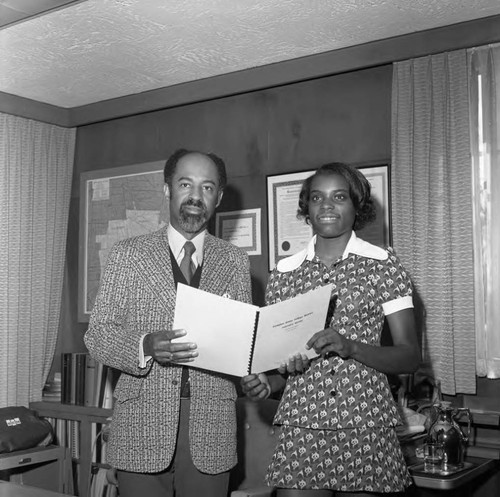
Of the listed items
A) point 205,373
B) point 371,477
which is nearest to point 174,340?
point 205,373

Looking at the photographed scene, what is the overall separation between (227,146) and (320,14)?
4.05 feet

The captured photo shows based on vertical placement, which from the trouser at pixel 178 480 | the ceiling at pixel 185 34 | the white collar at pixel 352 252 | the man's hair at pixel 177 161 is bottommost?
the trouser at pixel 178 480

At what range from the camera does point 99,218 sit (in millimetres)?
4980

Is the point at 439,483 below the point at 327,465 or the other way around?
below

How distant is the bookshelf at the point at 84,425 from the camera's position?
4404 mm

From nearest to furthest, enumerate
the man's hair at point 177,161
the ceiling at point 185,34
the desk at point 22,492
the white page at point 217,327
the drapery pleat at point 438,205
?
the desk at point 22,492 → the white page at point 217,327 → the man's hair at point 177,161 → the ceiling at point 185,34 → the drapery pleat at point 438,205

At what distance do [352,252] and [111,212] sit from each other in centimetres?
303

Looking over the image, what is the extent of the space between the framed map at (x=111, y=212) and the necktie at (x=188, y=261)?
7.76 ft

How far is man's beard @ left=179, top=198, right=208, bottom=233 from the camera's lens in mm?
2215

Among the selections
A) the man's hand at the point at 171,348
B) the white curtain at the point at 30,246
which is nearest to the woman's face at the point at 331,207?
the man's hand at the point at 171,348

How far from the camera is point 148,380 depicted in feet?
6.84

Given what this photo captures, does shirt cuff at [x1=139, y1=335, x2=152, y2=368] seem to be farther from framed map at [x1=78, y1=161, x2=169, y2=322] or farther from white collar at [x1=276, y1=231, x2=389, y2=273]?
framed map at [x1=78, y1=161, x2=169, y2=322]

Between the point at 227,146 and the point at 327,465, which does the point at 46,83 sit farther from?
the point at 327,465

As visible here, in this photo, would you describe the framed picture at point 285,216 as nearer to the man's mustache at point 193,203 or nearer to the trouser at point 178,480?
the man's mustache at point 193,203
